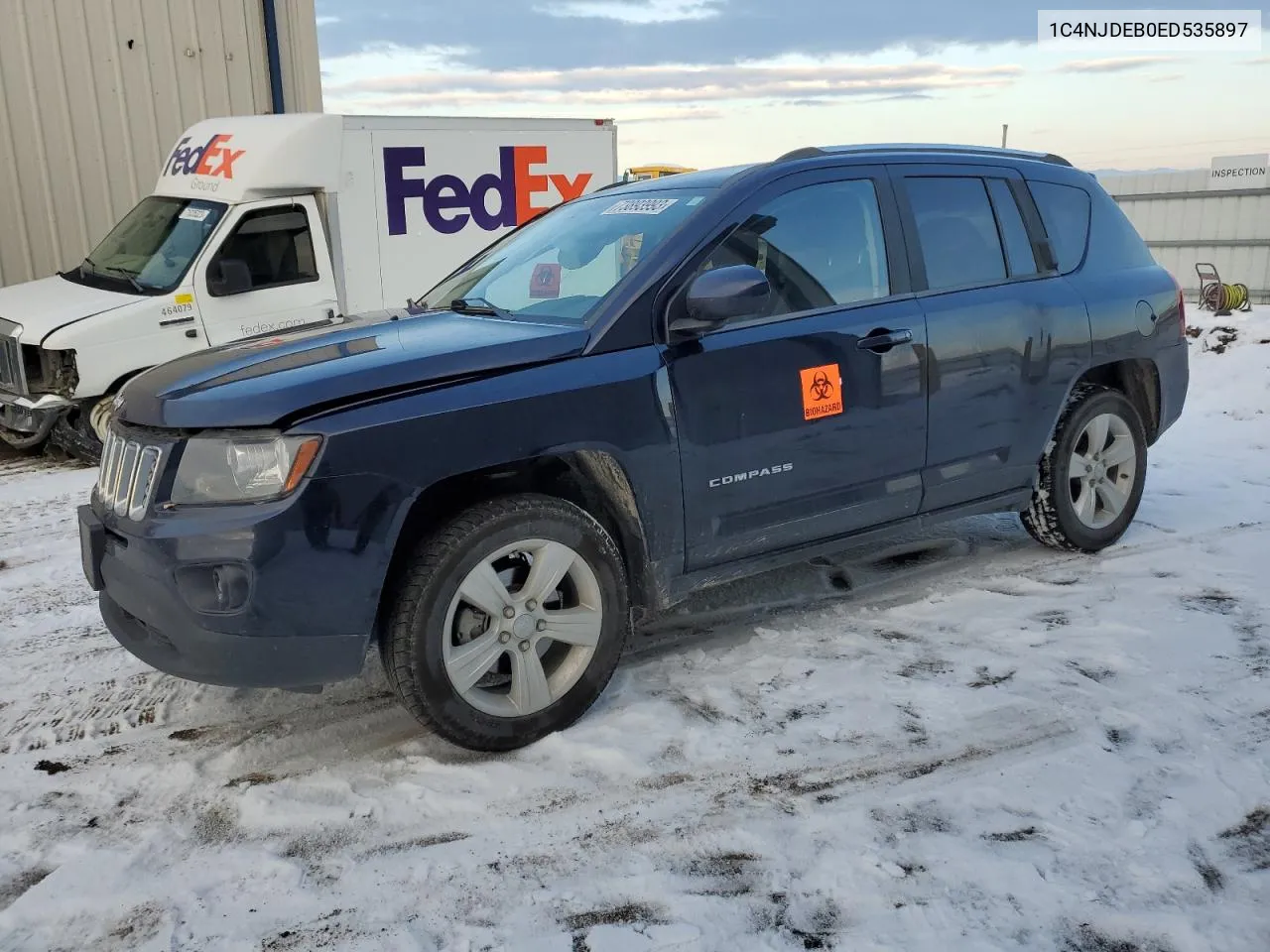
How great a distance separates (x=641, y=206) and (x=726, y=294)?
0.87m

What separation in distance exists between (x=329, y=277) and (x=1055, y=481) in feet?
19.8

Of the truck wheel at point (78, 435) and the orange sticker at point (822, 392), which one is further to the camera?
the truck wheel at point (78, 435)

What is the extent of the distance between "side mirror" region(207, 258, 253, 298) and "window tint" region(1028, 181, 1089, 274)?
18.6 feet

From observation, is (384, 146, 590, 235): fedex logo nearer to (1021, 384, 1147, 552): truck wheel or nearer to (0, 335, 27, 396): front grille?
(0, 335, 27, 396): front grille

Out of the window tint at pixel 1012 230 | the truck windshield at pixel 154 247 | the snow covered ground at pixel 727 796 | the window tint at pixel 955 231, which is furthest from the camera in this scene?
the truck windshield at pixel 154 247

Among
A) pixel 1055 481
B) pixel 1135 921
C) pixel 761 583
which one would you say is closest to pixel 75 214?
pixel 761 583

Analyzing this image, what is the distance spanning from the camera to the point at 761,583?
4777mm

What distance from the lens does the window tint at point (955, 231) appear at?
166 inches

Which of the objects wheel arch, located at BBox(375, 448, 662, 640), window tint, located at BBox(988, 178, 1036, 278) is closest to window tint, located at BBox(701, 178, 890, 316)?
window tint, located at BBox(988, 178, 1036, 278)

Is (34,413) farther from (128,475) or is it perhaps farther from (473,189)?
(128,475)

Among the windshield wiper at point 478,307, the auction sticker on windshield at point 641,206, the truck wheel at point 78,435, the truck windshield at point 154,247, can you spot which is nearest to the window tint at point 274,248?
the truck windshield at point 154,247

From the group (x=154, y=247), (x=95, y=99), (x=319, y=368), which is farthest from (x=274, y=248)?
(x=319, y=368)

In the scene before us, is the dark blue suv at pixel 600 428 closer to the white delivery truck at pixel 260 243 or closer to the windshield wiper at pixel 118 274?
the white delivery truck at pixel 260 243

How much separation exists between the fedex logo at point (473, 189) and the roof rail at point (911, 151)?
5.56 meters
